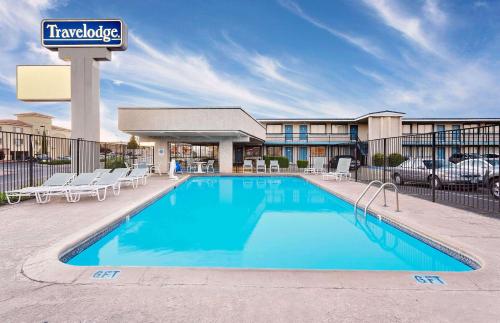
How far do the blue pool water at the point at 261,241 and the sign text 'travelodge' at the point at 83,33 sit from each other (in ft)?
29.2

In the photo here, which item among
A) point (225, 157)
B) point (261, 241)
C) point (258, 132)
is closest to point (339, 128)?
point (258, 132)

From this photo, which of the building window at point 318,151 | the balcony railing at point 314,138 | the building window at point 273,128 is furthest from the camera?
the building window at point 273,128

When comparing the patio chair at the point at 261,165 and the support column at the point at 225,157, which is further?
the patio chair at the point at 261,165

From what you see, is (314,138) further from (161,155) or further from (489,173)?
(489,173)

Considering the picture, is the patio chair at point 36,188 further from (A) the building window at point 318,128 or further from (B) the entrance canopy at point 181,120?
(A) the building window at point 318,128

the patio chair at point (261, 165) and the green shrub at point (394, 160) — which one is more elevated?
the green shrub at point (394, 160)

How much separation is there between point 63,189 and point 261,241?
6.34m

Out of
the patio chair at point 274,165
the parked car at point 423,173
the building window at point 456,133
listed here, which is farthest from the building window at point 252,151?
the parked car at point 423,173

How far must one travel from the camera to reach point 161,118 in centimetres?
1911

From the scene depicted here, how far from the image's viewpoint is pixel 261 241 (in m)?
6.53

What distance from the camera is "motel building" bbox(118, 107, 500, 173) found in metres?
19.2

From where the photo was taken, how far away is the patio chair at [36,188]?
894 cm

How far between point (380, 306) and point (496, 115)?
39125 millimetres

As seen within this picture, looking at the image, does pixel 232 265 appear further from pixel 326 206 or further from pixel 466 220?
pixel 326 206
